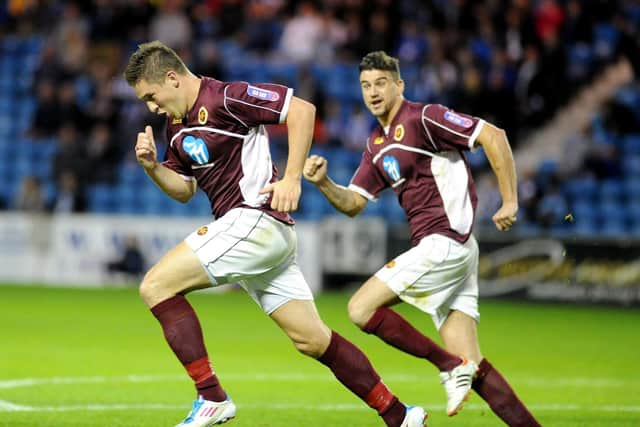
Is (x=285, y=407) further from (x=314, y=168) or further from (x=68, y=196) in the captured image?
(x=68, y=196)

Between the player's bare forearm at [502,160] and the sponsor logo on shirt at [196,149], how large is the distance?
5.25 feet

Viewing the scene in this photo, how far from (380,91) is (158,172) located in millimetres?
1572

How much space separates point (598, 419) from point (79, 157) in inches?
585

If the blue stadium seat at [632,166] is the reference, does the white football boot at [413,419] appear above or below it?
above

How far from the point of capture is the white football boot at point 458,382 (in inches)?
251

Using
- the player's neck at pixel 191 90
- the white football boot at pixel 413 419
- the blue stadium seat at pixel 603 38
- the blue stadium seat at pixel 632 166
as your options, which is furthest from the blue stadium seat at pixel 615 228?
the player's neck at pixel 191 90

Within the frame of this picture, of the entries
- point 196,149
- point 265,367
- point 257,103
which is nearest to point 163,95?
point 196,149

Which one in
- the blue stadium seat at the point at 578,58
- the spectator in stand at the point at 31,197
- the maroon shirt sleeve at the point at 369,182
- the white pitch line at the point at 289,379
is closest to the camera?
the maroon shirt sleeve at the point at 369,182

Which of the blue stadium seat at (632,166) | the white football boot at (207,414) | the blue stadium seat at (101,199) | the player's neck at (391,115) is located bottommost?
the blue stadium seat at (101,199)

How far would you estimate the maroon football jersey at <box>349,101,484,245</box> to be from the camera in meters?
6.82

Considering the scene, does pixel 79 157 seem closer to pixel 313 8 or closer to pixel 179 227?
pixel 179 227

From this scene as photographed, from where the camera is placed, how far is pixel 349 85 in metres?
21.0

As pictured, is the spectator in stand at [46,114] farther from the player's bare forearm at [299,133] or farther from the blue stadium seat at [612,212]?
the player's bare forearm at [299,133]

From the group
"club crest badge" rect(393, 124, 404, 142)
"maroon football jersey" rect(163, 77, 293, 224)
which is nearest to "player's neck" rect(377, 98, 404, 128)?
"club crest badge" rect(393, 124, 404, 142)
